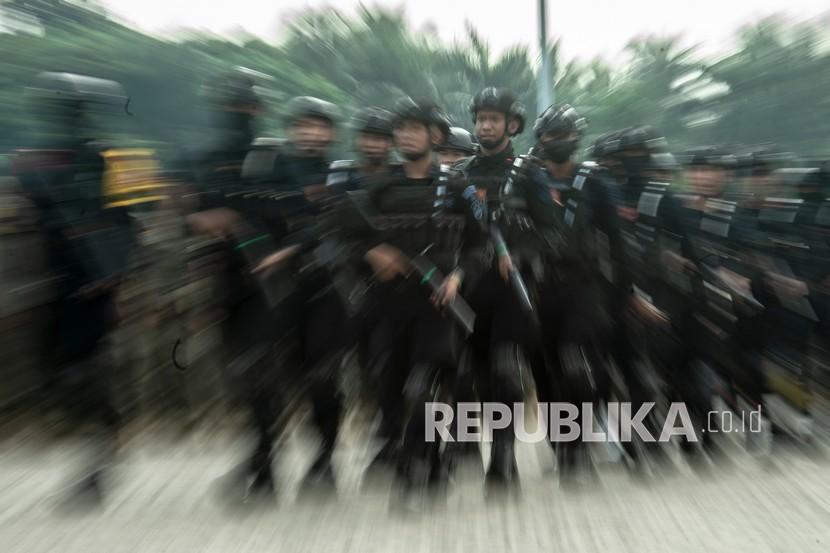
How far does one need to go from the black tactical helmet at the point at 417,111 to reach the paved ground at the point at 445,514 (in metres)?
1.69

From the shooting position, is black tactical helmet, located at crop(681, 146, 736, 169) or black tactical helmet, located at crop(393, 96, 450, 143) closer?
black tactical helmet, located at crop(393, 96, 450, 143)

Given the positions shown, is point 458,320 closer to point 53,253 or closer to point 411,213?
point 411,213

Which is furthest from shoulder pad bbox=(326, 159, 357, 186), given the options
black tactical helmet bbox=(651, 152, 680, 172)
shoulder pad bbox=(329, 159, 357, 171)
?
black tactical helmet bbox=(651, 152, 680, 172)

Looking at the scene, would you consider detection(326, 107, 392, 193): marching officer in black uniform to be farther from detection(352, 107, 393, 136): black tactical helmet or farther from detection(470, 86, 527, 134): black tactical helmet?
detection(470, 86, 527, 134): black tactical helmet

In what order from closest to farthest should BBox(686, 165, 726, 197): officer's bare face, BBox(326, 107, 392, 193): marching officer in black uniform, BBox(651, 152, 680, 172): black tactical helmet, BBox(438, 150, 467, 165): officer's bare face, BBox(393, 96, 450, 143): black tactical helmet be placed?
BBox(393, 96, 450, 143): black tactical helmet < BBox(326, 107, 392, 193): marching officer in black uniform < BBox(651, 152, 680, 172): black tactical helmet < BBox(686, 165, 726, 197): officer's bare face < BBox(438, 150, 467, 165): officer's bare face

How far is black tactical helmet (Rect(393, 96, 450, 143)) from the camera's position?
3375 mm

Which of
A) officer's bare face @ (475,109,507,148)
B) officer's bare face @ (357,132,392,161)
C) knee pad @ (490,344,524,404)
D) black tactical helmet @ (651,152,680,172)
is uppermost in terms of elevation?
officer's bare face @ (475,109,507,148)

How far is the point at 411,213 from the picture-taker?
331 cm

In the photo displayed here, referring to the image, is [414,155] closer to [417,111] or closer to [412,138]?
[412,138]

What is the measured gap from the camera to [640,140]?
160 inches

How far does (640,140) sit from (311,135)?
178 cm

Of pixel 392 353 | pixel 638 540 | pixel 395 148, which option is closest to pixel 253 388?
pixel 392 353

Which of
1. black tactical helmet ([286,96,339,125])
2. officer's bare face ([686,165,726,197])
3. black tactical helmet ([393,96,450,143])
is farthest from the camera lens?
officer's bare face ([686,165,726,197])

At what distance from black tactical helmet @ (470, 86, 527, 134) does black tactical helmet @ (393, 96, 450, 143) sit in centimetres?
35
